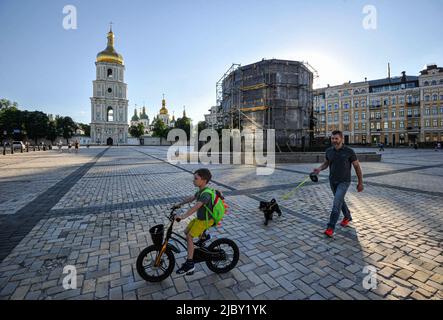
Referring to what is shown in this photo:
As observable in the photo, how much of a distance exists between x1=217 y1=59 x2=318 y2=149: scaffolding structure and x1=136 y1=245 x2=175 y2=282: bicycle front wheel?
81.3ft

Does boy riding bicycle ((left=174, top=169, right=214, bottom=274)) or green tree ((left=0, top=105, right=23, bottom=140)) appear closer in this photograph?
boy riding bicycle ((left=174, top=169, right=214, bottom=274))

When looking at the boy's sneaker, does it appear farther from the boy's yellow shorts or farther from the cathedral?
the cathedral

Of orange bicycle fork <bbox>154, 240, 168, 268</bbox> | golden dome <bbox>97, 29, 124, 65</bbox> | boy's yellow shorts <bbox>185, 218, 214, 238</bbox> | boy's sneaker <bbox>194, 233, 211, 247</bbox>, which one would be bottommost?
orange bicycle fork <bbox>154, 240, 168, 268</bbox>

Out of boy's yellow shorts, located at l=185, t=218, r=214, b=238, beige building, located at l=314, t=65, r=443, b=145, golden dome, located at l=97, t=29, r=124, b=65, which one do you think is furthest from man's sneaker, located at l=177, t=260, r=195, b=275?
golden dome, located at l=97, t=29, r=124, b=65

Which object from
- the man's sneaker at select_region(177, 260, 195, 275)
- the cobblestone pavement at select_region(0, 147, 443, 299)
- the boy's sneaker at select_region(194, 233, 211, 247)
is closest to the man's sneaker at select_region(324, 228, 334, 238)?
the cobblestone pavement at select_region(0, 147, 443, 299)

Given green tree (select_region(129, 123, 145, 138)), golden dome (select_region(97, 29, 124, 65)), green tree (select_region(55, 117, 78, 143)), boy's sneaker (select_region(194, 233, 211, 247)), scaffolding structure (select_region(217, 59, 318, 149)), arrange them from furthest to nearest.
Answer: green tree (select_region(129, 123, 145, 138)) → green tree (select_region(55, 117, 78, 143)) → golden dome (select_region(97, 29, 124, 65)) → scaffolding structure (select_region(217, 59, 318, 149)) → boy's sneaker (select_region(194, 233, 211, 247))

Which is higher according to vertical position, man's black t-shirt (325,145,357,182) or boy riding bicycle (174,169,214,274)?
man's black t-shirt (325,145,357,182)

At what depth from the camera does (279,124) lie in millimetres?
28094

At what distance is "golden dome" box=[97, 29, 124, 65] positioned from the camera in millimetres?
69562

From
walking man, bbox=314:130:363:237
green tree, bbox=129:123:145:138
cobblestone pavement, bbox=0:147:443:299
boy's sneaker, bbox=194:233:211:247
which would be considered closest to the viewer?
cobblestone pavement, bbox=0:147:443:299

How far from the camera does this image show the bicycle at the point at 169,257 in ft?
9.56

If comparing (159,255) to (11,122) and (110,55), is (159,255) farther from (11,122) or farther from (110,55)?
(110,55)

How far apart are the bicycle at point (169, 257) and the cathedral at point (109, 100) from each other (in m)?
79.6
